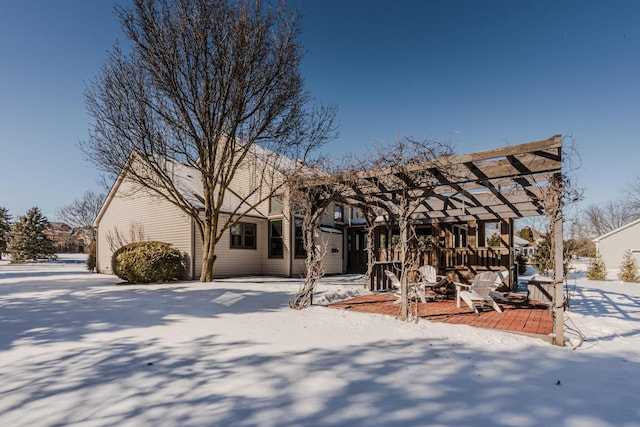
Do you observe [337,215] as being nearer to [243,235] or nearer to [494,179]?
[243,235]

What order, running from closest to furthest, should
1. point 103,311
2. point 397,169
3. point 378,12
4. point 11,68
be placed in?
point 397,169 → point 103,311 → point 11,68 → point 378,12

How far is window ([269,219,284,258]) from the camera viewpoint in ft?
51.6

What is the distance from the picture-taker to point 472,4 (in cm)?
1007

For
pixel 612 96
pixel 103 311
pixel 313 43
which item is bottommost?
pixel 103 311

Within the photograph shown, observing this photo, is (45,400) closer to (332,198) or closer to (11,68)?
(332,198)

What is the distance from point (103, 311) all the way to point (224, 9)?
9110mm

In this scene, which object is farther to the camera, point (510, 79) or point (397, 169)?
point (510, 79)

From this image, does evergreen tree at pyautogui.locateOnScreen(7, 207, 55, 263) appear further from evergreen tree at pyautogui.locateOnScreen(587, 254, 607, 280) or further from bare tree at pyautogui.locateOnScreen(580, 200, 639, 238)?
bare tree at pyautogui.locateOnScreen(580, 200, 639, 238)

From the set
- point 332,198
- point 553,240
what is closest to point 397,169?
point 332,198

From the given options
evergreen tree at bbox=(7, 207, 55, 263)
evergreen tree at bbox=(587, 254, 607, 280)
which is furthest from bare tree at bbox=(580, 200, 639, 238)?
evergreen tree at bbox=(7, 207, 55, 263)

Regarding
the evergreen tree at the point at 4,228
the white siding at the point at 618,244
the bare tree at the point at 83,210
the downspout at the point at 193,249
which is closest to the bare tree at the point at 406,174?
the downspout at the point at 193,249

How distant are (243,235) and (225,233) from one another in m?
1.07

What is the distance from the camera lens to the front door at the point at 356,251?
18278 mm

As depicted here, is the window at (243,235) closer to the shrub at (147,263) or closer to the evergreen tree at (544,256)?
the shrub at (147,263)
